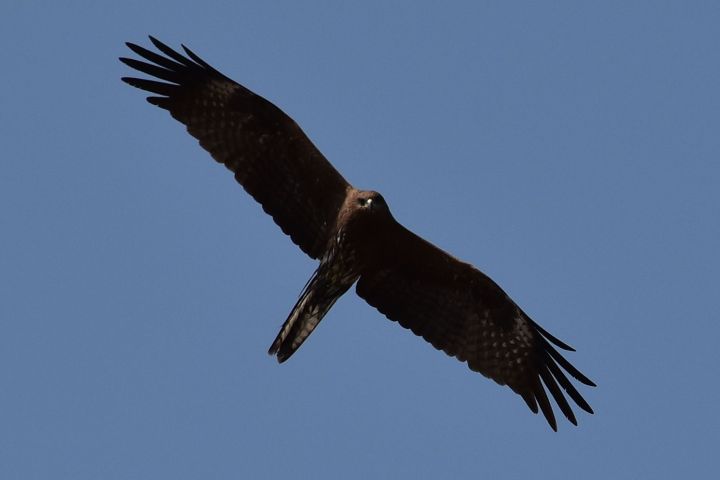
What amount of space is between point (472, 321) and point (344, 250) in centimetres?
158

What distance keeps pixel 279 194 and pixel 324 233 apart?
0.56m

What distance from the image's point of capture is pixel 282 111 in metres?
11.4

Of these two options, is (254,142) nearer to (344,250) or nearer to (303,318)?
(344,250)

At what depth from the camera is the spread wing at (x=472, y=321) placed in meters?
11.6

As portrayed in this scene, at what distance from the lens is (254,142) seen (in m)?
11.5

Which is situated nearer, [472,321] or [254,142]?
[254,142]

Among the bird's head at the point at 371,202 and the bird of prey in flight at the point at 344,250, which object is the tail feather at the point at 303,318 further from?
the bird's head at the point at 371,202

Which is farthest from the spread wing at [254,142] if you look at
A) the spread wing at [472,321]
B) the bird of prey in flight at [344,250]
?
the spread wing at [472,321]

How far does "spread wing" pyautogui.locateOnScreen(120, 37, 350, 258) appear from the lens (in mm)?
11414

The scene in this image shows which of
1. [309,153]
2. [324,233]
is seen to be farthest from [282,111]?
[324,233]

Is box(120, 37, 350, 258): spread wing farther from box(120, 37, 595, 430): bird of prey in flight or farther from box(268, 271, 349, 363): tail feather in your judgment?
box(268, 271, 349, 363): tail feather

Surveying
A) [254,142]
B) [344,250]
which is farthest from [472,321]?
[254,142]

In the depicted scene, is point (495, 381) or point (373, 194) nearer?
point (373, 194)

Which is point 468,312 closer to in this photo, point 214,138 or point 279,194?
point 279,194
